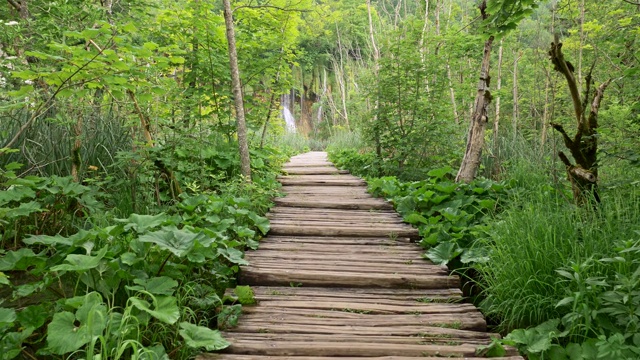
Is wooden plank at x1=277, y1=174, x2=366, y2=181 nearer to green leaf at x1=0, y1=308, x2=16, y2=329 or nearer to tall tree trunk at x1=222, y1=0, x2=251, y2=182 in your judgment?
tall tree trunk at x1=222, y1=0, x2=251, y2=182

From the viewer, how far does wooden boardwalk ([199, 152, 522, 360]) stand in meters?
2.12

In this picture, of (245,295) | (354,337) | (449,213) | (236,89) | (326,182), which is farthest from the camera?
(326,182)

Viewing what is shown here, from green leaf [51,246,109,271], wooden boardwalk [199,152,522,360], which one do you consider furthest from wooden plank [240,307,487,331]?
green leaf [51,246,109,271]

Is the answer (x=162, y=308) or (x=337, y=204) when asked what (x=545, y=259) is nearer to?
(x=162, y=308)

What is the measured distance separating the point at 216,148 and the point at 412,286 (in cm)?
407

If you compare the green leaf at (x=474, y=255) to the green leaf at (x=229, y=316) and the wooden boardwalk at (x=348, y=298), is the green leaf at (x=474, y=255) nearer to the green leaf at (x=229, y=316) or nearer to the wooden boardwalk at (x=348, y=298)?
the wooden boardwalk at (x=348, y=298)

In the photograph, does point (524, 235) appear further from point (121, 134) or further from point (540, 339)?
point (121, 134)

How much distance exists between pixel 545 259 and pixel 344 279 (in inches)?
52.7

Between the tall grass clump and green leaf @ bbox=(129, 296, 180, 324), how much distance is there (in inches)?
74.5

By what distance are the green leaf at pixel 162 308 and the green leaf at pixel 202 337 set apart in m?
0.10

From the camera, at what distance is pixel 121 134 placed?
4.35 metres

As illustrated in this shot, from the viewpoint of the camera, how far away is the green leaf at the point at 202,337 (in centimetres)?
194

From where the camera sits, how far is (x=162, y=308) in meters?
1.98

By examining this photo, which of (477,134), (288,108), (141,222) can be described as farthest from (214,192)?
(288,108)
